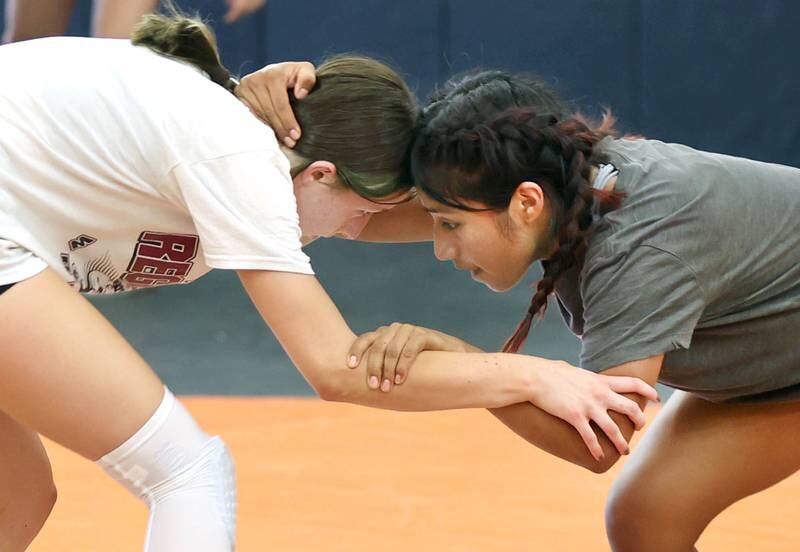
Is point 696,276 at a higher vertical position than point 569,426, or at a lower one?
higher

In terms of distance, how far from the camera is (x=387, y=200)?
2115mm

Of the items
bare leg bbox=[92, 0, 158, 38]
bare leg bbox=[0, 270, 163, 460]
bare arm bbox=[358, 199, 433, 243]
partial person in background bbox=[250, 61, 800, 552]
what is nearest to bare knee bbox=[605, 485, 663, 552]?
partial person in background bbox=[250, 61, 800, 552]

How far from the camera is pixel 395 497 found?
3305 mm

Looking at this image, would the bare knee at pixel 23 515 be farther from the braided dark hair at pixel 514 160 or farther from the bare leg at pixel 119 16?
the bare leg at pixel 119 16

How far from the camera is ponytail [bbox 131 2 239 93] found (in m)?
2.05

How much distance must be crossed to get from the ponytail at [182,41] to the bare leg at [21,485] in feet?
2.23

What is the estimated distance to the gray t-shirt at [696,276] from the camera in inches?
76.6

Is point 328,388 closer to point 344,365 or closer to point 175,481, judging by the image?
point 344,365

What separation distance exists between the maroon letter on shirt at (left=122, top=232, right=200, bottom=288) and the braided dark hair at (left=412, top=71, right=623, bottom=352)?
1.33 ft

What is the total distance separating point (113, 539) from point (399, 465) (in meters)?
0.89

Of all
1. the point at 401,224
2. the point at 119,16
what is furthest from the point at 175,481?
the point at 119,16

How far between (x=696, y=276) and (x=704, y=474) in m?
0.54

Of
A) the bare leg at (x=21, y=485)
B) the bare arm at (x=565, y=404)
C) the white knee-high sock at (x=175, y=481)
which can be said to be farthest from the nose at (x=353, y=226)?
the bare leg at (x=21, y=485)

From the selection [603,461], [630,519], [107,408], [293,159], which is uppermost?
[293,159]
